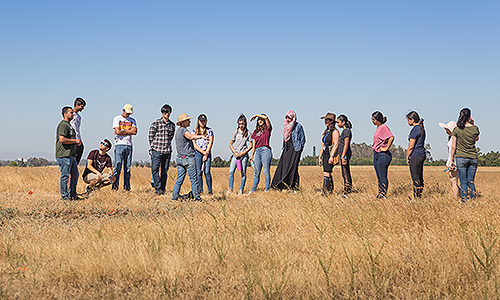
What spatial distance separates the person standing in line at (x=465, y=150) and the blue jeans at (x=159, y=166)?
660 cm

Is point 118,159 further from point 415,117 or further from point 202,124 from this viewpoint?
point 415,117

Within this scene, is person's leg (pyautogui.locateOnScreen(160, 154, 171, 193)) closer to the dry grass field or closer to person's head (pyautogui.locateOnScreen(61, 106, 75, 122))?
person's head (pyautogui.locateOnScreen(61, 106, 75, 122))

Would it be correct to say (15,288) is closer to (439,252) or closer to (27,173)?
(439,252)

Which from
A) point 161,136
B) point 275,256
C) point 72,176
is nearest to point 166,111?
point 161,136

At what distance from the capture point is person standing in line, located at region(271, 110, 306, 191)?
11.4 m

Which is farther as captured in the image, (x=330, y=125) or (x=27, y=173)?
(x=27, y=173)

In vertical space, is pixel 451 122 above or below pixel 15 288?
above

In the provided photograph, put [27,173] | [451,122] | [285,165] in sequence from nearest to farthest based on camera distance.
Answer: [451,122], [285,165], [27,173]

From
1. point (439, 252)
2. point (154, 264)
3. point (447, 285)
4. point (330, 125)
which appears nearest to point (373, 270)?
point (447, 285)

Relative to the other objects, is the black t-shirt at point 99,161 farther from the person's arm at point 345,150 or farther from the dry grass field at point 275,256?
the person's arm at point 345,150

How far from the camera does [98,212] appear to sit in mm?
8477

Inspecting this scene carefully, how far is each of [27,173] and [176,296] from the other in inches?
498

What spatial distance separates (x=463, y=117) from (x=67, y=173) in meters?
8.48

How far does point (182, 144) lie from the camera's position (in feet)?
32.2
